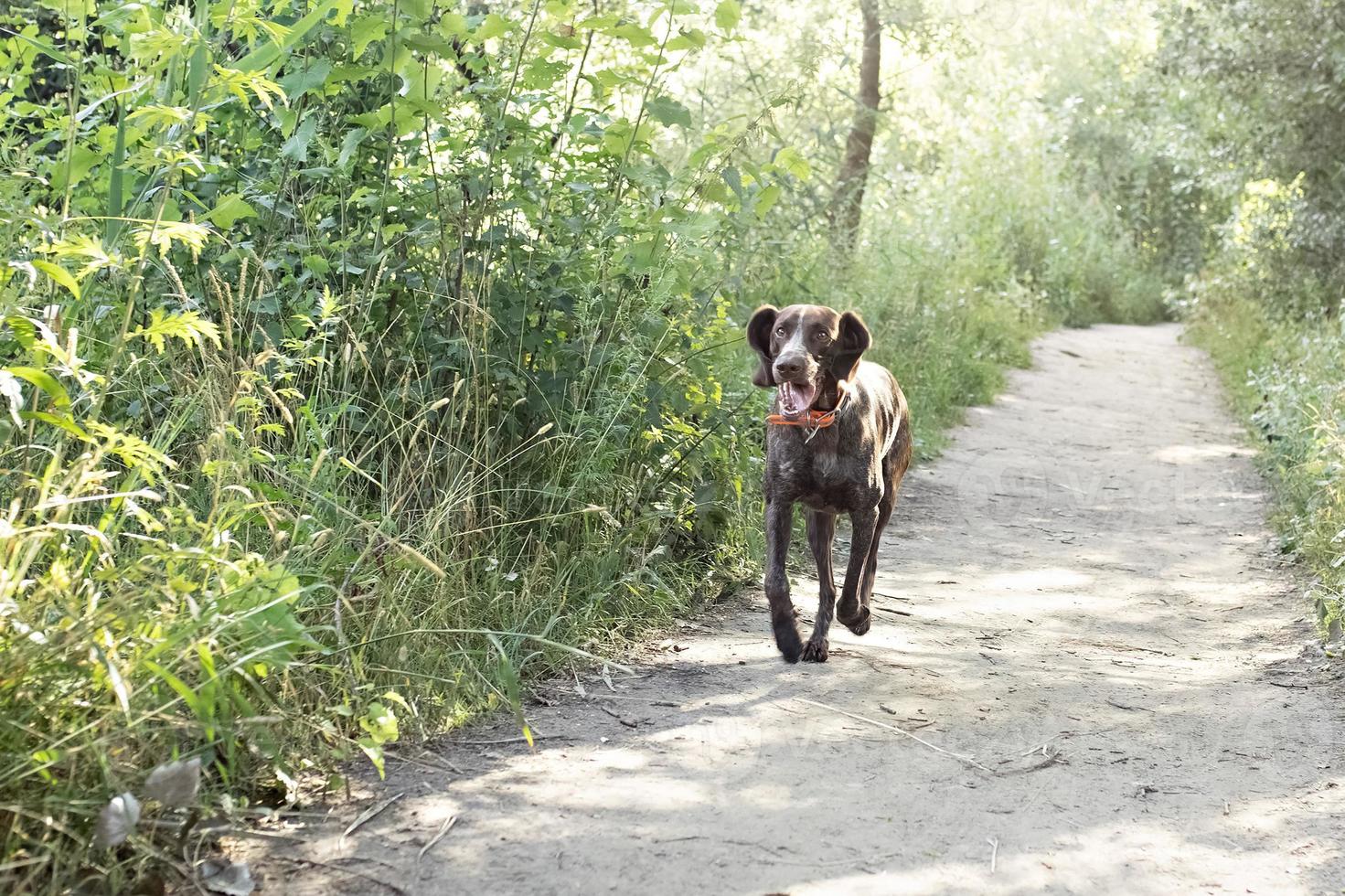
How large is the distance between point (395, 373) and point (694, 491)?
151cm

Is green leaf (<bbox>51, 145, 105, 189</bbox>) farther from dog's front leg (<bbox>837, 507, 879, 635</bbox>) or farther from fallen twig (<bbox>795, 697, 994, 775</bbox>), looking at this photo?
dog's front leg (<bbox>837, 507, 879, 635</bbox>)

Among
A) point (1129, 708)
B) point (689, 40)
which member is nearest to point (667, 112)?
point (689, 40)

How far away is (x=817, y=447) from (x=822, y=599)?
1.95ft

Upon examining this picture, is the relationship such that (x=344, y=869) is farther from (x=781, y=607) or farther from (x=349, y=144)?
(x=349, y=144)

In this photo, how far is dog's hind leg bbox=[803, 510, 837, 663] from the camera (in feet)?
16.9

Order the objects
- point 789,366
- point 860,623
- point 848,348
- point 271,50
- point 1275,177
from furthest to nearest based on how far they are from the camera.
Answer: point 1275,177 < point 860,623 < point 848,348 < point 789,366 < point 271,50

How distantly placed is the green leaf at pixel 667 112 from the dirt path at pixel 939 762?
78.5 inches

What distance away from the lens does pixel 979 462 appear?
991cm

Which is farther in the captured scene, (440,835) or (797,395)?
(797,395)

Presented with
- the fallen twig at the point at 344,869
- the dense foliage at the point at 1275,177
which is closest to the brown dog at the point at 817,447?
the fallen twig at the point at 344,869

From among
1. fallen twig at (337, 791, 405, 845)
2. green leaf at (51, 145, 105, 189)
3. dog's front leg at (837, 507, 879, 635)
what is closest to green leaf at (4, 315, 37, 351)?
green leaf at (51, 145, 105, 189)

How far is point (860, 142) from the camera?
42.8ft

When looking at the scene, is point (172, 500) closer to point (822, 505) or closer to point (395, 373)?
point (395, 373)

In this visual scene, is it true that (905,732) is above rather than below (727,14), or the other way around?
below
